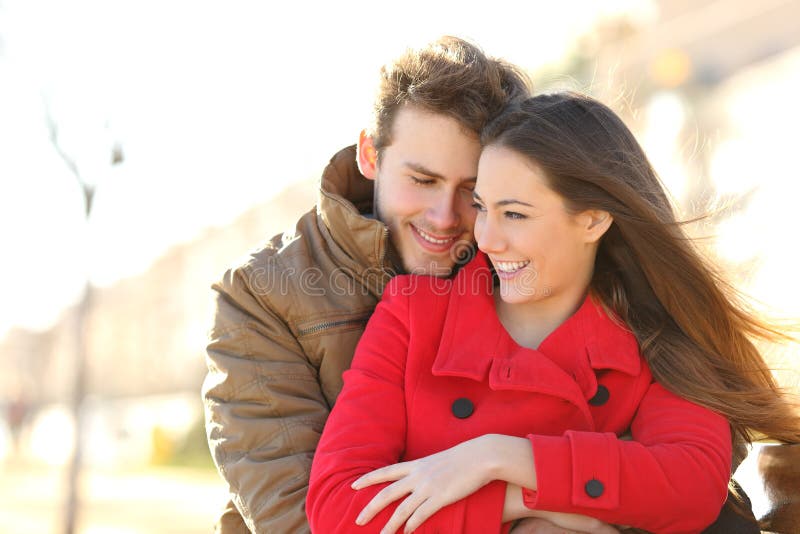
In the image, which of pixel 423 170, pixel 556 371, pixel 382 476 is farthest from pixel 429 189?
pixel 382 476

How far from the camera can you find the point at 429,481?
2.57 m

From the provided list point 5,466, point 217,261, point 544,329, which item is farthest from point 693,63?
point 544,329

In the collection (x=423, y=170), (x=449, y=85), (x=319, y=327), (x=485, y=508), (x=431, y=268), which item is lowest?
(x=485, y=508)

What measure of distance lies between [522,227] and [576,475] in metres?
0.79

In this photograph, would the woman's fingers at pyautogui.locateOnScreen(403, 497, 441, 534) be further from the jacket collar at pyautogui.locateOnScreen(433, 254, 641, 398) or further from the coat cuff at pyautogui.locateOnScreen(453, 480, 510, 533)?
the jacket collar at pyautogui.locateOnScreen(433, 254, 641, 398)

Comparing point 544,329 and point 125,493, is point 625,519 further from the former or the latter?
point 125,493

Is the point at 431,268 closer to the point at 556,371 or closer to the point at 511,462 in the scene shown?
the point at 556,371

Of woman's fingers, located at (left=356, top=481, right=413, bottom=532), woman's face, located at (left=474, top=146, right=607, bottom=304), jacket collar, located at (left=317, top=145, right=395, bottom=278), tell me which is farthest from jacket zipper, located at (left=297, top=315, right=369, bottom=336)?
woman's fingers, located at (left=356, top=481, right=413, bottom=532)

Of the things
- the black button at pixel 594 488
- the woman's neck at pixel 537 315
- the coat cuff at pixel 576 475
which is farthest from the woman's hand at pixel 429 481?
the woman's neck at pixel 537 315

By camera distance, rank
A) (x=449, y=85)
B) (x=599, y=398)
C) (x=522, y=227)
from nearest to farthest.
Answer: (x=599, y=398) → (x=522, y=227) → (x=449, y=85)

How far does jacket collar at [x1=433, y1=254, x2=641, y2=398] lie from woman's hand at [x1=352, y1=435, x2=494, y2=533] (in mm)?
277

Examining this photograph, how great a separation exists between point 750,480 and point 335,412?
1244mm

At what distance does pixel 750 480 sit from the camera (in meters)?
2.98

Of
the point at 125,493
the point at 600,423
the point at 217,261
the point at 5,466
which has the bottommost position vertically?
the point at 5,466
